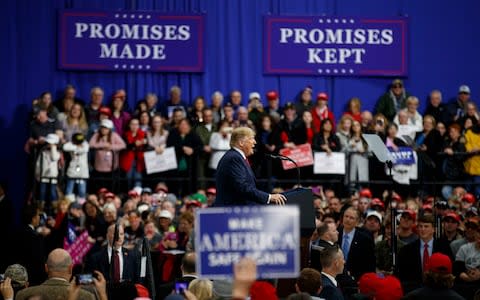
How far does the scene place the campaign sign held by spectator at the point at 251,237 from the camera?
7633 millimetres

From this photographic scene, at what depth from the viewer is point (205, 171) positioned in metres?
21.2

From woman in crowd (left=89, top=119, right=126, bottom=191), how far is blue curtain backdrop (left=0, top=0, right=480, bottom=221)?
2976 mm

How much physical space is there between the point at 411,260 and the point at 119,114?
923 cm

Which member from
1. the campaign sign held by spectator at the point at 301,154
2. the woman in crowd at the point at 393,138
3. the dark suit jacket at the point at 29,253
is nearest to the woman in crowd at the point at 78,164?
the campaign sign held by spectator at the point at 301,154

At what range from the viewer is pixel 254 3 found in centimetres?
2452

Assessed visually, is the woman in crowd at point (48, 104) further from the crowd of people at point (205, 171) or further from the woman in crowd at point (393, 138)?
the woman in crowd at point (393, 138)

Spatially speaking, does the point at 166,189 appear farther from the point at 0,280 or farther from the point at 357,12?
the point at 0,280

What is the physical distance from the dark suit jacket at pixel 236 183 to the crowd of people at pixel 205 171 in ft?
9.84

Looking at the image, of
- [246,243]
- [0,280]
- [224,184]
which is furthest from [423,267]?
[246,243]

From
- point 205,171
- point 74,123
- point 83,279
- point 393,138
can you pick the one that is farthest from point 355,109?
point 83,279

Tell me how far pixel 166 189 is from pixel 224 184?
8.95 m

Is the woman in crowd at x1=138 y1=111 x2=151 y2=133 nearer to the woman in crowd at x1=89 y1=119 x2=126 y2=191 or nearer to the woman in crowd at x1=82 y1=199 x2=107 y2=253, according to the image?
the woman in crowd at x1=89 y1=119 x2=126 y2=191

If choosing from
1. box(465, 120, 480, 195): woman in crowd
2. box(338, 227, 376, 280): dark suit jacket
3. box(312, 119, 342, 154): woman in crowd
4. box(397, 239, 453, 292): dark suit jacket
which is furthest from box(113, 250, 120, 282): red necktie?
box(465, 120, 480, 195): woman in crowd

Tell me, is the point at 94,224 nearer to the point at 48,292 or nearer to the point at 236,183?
the point at 236,183
